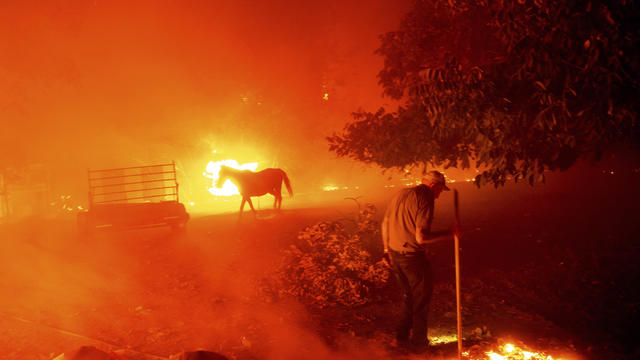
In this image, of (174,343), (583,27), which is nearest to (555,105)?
(583,27)

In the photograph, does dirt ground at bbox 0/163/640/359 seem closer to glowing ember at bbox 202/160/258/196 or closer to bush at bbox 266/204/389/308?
bush at bbox 266/204/389/308

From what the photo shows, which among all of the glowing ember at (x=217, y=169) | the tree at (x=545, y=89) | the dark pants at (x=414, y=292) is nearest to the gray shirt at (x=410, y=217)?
the dark pants at (x=414, y=292)

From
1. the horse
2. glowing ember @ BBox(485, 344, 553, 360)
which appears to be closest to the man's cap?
glowing ember @ BBox(485, 344, 553, 360)

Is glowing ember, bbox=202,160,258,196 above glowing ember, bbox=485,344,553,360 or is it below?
above

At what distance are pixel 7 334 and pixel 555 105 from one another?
8.24 meters

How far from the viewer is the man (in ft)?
18.1

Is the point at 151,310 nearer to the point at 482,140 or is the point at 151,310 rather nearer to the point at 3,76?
the point at 482,140

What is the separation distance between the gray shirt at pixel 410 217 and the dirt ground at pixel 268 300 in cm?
136

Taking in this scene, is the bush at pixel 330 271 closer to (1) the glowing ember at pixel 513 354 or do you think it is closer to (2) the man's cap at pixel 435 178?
(1) the glowing ember at pixel 513 354

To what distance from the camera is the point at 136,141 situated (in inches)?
941

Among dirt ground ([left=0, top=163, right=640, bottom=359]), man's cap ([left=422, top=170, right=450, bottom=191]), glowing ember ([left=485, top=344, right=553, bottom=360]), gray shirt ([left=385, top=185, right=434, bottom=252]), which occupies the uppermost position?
man's cap ([left=422, top=170, right=450, bottom=191])

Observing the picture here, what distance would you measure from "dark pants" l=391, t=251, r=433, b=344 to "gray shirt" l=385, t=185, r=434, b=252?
15 cm

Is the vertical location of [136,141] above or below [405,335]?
above

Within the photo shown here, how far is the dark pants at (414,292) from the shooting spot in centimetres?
555
